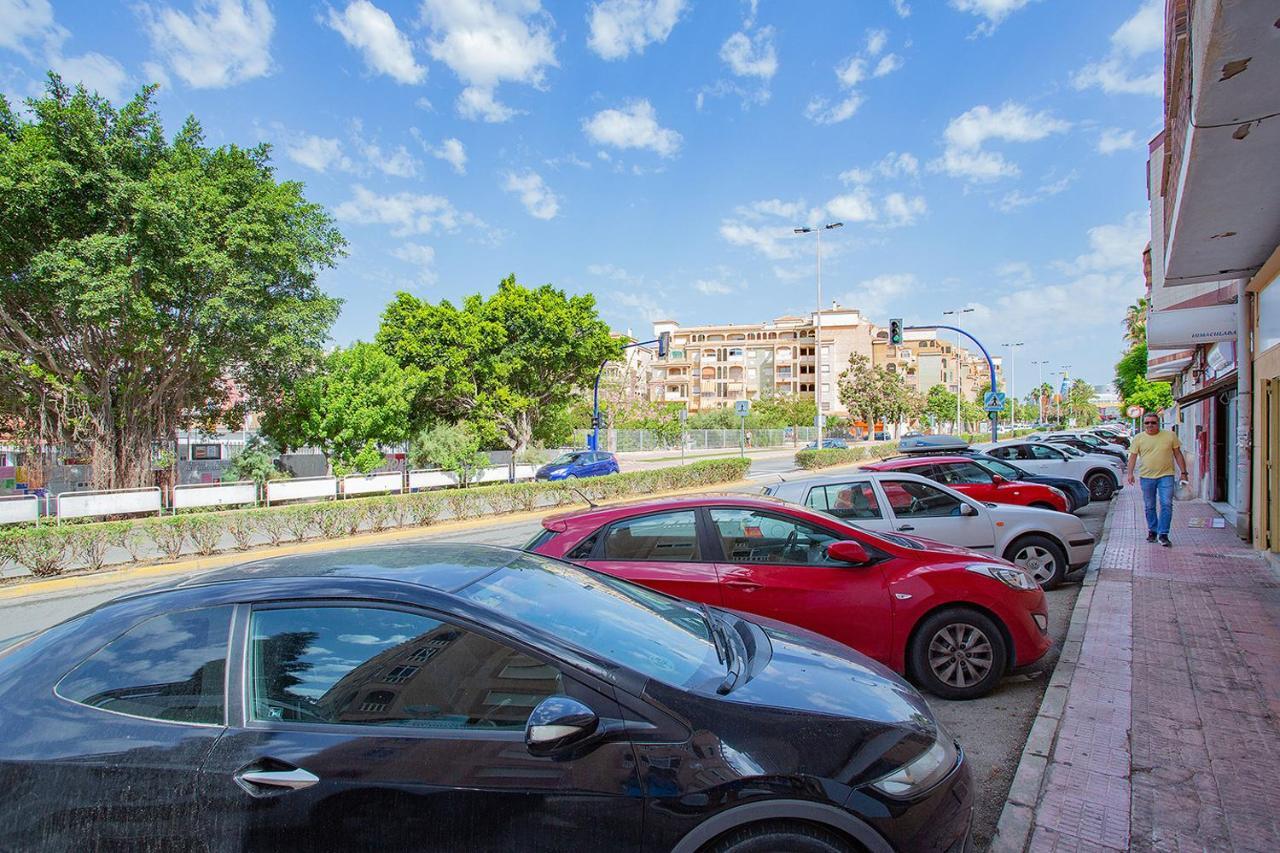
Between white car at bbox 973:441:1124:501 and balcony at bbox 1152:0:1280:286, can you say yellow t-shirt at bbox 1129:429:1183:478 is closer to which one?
balcony at bbox 1152:0:1280:286

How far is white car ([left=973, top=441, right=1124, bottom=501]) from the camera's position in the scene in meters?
17.1

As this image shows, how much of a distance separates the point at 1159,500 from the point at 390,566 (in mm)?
11301

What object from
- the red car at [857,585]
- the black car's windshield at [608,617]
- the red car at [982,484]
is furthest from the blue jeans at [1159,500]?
the black car's windshield at [608,617]

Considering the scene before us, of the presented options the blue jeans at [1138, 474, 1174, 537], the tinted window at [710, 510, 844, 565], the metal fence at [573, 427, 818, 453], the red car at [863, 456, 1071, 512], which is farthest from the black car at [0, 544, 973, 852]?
the metal fence at [573, 427, 818, 453]

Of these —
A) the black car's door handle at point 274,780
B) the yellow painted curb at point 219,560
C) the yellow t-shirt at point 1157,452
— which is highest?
the yellow t-shirt at point 1157,452

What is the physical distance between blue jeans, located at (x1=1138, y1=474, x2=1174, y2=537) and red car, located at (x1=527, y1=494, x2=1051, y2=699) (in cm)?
669

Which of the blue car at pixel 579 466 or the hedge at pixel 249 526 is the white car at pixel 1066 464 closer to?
the hedge at pixel 249 526

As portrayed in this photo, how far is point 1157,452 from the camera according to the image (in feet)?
31.6

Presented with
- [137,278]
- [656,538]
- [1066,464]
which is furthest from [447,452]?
[656,538]

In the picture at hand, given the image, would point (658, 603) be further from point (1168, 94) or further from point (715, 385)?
point (715, 385)

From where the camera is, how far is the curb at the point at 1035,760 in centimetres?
303

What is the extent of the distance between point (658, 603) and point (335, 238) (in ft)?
67.5

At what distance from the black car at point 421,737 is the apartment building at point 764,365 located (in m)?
104

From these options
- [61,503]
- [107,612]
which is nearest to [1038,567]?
[107,612]
